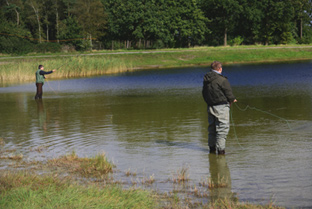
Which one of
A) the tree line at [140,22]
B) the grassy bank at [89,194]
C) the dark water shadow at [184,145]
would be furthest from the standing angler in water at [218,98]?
the tree line at [140,22]

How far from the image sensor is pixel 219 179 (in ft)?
26.1

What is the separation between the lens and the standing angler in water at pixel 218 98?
9.30m

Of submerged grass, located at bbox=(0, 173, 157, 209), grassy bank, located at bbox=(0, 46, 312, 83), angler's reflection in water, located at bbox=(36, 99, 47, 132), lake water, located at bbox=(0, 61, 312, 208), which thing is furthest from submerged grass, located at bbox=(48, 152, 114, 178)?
grassy bank, located at bbox=(0, 46, 312, 83)

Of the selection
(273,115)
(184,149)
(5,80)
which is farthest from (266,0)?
(184,149)

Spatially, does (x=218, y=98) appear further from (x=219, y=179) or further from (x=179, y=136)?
(x=179, y=136)

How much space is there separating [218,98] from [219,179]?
6.42ft

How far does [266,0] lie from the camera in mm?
81438

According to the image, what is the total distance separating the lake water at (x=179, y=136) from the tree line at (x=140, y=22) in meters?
50.2

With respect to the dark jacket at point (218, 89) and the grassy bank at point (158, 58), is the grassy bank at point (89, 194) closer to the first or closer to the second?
the dark jacket at point (218, 89)

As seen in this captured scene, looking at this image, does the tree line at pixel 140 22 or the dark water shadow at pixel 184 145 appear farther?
the tree line at pixel 140 22

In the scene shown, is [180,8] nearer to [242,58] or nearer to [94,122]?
[242,58]

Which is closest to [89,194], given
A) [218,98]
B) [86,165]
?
[86,165]

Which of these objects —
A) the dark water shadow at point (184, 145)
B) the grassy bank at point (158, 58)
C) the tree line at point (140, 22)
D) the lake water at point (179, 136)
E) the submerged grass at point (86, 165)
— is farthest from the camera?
the tree line at point (140, 22)

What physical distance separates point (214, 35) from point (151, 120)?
75.1 metres
